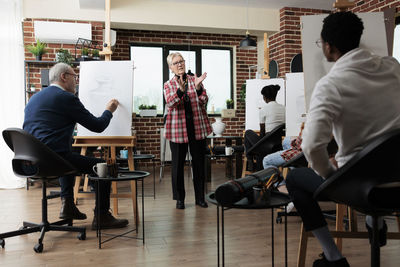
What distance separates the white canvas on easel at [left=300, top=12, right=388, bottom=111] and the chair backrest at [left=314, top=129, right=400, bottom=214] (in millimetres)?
1269

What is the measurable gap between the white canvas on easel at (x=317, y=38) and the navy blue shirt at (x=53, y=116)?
1.67 meters

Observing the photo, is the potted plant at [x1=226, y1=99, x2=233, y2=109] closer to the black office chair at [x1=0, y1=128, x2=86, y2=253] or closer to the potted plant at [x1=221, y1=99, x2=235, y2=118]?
the potted plant at [x1=221, y1=99, x2=235, y2=118]

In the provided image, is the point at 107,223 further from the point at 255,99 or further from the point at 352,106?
the point at 255,99

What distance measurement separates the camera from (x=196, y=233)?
2.78m

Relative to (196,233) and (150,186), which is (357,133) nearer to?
(196,233)

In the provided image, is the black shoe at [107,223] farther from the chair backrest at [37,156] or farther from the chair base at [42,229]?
the chair backrest at [37,156]

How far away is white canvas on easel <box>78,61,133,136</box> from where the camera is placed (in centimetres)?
332

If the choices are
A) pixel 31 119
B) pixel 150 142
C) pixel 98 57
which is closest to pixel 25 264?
pixel 31 119

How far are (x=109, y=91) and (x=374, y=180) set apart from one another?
99.8 inches

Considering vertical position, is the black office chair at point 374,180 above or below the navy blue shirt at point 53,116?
below

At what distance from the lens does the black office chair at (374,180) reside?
1295mm

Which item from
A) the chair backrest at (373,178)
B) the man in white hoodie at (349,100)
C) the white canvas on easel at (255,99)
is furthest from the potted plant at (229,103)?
the chair backrest at (373,178)

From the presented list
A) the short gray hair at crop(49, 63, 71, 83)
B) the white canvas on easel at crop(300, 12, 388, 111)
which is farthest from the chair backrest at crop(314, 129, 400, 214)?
the short gray hair at crop(49, 63, 71, 83)

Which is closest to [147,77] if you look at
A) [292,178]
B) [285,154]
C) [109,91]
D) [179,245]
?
[109,91]
